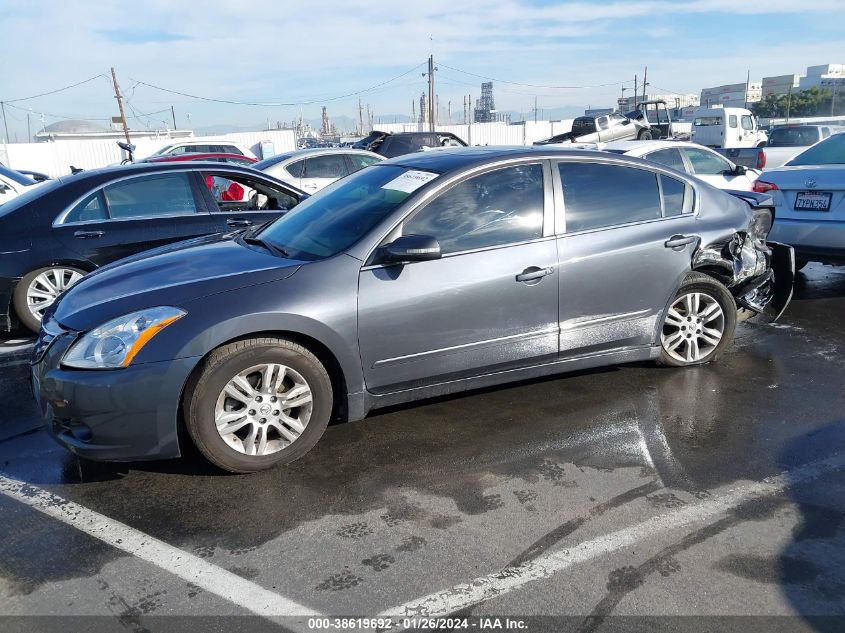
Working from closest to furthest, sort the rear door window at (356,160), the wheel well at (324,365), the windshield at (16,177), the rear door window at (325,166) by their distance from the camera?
the wheel well at (324,365)
the rear door window at (325,166)
the rear door window at (356,160)
the windshield at (16,177)

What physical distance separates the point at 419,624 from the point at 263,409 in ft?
4.77

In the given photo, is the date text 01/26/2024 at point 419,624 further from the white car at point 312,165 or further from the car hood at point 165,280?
the white car at point 312,165

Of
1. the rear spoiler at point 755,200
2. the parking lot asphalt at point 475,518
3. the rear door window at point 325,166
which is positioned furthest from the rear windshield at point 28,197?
the rear door window at point 325,166

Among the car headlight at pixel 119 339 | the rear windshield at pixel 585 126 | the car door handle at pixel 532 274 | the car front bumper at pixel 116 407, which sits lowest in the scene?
the car front bumper at pixel 116 407

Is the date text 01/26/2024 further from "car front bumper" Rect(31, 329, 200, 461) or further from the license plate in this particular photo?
the license plate

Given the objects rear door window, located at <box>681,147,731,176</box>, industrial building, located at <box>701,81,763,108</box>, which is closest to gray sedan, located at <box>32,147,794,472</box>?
rear door window, located at <box>681,147,731,176</box>

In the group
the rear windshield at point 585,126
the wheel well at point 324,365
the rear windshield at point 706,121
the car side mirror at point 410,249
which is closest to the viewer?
the wheel well at point 324,365

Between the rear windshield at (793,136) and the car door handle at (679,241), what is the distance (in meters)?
19.0

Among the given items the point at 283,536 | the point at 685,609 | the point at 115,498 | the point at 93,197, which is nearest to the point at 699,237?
the point at 685,609

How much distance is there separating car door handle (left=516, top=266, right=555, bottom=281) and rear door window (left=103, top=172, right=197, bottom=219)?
3781mm

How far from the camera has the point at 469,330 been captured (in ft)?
12.8

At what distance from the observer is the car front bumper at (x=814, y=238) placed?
6375 millimetres

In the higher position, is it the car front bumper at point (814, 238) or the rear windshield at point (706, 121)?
the rear windshield at point (706, 121)

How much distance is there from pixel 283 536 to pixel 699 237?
3390mm
